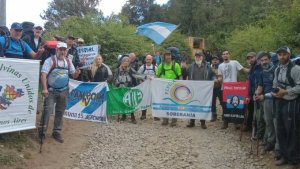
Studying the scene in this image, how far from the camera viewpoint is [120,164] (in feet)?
26.1

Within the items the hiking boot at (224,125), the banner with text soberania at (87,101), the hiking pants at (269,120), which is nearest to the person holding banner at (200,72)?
the hiking boot at (224,125)

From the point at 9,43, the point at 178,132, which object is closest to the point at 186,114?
the point at 178,132

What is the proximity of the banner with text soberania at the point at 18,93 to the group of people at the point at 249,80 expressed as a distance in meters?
0.24

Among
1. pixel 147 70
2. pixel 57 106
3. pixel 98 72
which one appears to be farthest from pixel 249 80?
pixel 57 106

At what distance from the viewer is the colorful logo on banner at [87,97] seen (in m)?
11.3

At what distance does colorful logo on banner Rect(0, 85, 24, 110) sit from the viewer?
7.59 m

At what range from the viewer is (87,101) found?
11.3 m

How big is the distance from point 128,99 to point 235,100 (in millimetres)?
3125

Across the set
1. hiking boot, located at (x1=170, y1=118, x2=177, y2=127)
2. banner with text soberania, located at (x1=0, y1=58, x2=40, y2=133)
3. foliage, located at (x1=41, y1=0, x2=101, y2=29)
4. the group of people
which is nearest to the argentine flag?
the group of people

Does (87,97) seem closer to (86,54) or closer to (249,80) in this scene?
(86,54)

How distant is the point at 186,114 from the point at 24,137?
4766 mm

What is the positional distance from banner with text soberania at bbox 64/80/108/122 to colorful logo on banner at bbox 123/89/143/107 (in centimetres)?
73

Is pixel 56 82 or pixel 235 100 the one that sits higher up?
pixel 56 82

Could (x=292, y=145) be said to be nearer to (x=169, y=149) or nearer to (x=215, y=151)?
(x=215, y=151)
